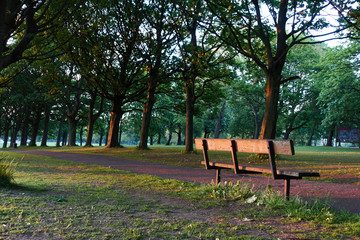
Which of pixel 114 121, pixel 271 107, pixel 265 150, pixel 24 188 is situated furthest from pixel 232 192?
pixel 114 121

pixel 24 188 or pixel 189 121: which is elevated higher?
pixel 189 121

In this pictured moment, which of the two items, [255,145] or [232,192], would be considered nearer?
[255,145]

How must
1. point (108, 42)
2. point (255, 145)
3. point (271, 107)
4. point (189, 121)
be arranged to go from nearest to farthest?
1. point (255, 145)
2. point (271, 107)
3. point (189, 121)
4. point (108, 42)

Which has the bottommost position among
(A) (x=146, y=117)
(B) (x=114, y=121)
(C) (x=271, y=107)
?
(B) (x=114, y=121)

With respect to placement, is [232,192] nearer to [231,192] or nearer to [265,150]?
[231,192]

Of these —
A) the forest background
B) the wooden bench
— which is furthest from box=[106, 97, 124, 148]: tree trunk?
the wooden bench

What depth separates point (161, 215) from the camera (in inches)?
167

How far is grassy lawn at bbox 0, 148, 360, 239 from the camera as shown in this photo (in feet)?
11.1

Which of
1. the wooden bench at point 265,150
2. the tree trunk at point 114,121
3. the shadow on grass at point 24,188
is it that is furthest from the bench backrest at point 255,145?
the tree trunk at point 114,121

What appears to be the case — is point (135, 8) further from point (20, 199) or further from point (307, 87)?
point (307, 87)

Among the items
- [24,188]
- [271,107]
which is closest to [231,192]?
[24,188]

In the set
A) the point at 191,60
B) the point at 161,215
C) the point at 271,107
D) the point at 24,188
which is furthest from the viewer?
the point at 191,60

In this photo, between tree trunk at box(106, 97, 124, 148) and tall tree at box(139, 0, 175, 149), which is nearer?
tall tree at box(139, 0, 175, 149)

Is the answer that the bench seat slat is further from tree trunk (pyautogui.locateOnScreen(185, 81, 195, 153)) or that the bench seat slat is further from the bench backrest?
tree trunk (pyautogui.locateOnScreen(185, 81, 195, 153))
